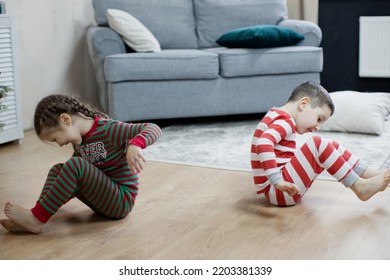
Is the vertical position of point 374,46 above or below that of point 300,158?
below

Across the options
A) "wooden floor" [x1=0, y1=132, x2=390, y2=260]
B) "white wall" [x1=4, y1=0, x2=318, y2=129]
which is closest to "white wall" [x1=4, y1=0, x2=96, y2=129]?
"white wall" [x1=4, y1=0, x2=318, y2=129]

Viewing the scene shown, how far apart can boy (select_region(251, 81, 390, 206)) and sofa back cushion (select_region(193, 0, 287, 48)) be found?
2137 mm

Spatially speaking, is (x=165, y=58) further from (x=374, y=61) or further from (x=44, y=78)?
(x=374, y=61)

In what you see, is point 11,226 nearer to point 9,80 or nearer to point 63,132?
point 63,132

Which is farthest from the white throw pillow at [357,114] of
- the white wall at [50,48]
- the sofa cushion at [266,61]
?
the white wall at [50,48]

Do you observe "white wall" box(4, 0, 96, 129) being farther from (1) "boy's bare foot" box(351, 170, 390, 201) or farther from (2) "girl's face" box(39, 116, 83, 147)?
(1) "boy's bare foot" box(351, 170, 390, 201)

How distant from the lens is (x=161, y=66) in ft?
12.3

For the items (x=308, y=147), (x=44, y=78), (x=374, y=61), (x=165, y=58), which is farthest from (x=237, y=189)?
(x=374, y=61)

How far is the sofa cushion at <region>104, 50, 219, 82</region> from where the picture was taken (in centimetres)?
368

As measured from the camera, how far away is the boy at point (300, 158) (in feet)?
7.26

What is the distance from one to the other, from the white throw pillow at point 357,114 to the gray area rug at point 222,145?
0.14ft

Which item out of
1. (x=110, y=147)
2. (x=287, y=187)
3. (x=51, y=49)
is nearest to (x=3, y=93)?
(x=51, y=49)

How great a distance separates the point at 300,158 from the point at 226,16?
2358 mm
